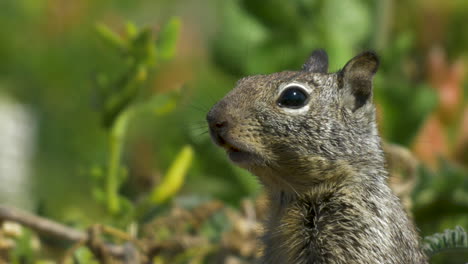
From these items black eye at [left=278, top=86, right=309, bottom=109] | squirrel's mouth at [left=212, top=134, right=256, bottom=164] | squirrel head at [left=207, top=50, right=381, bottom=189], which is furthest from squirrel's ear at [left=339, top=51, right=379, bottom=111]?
squirrel's mouth at [left=212, top=134, right=256, bottom=164]

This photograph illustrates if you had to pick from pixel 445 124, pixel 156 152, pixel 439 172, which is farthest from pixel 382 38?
pixel 156 152

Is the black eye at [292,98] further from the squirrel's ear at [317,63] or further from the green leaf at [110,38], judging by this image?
the green leaf at [110,38]

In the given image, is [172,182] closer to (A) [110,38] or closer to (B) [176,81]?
(A) [110,38]

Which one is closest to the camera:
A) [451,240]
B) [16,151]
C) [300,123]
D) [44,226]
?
[451,240]

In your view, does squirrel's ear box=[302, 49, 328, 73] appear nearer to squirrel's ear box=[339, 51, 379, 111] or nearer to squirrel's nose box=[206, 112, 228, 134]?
squirrel's ear box=[339, 51, 379, 111]

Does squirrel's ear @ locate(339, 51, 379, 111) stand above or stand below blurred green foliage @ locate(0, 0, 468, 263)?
below

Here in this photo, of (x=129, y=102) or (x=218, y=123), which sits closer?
(x=218, y=123)

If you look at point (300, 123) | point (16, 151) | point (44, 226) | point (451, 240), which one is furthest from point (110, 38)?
point (16, 151)
